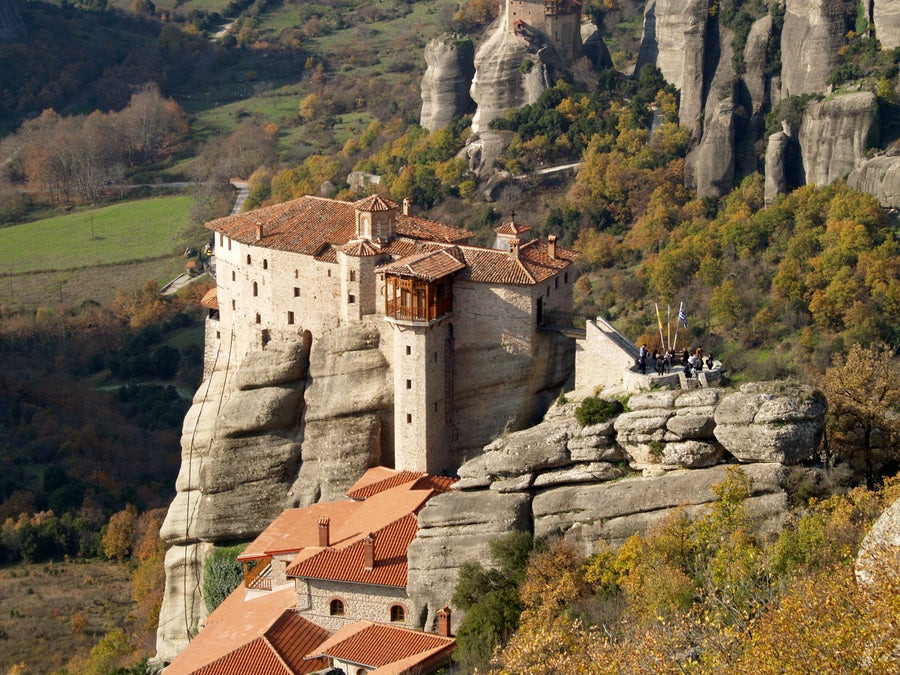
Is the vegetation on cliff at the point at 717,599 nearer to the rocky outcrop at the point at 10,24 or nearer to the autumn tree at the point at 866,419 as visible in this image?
the autumn tree at the point at 866,419

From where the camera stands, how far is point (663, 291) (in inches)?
2965

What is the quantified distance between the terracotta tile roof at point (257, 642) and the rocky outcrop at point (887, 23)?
4895 cm

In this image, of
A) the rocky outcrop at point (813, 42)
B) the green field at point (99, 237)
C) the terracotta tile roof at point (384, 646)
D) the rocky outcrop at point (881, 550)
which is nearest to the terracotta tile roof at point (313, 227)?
the terracotta tile roof at point (384, 646)

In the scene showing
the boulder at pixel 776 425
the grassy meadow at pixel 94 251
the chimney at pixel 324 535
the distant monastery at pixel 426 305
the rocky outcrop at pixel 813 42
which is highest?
the rocky outcrop at pixel 813 42

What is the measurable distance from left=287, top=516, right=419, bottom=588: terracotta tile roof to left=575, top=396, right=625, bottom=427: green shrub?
5.89 m

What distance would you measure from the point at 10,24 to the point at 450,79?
6424cm

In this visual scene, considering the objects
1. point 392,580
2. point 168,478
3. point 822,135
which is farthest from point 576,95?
point 392,580

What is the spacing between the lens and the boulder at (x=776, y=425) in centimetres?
3950

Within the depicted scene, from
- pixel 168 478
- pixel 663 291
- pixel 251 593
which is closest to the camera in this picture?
pixel 251 593

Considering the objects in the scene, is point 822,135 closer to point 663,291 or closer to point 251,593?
point 663,291

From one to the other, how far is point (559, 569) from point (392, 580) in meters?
5.50

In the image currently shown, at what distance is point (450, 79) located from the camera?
98062mm

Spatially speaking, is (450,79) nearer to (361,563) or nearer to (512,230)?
(512,230)

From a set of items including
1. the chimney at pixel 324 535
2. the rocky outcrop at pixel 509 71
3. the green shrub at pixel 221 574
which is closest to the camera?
the chimney at pixel 324 535
